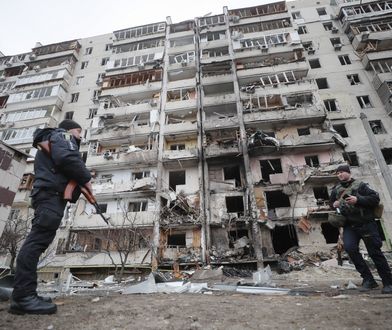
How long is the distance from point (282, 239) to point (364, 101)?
15.1 meters

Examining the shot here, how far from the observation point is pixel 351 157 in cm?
2152

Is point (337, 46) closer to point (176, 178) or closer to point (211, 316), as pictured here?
point (176, 178)

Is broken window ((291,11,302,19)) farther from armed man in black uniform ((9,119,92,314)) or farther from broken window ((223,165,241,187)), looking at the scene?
armed man in black uniform ((9,119,92,314))

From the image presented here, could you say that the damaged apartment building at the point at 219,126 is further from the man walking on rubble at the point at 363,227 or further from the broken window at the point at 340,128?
the man walking on rubble at the point at 363,227

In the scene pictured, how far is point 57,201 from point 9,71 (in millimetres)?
42175

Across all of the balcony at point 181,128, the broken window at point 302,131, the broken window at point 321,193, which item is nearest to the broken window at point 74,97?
the balcony at point 181,128

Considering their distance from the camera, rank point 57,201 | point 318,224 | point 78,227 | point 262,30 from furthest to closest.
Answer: point 262,30, point 78,227, point 318,224, point 57,201

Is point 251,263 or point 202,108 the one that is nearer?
point 251,263

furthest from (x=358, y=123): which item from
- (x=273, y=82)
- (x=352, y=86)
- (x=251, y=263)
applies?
(x=251, y=263)

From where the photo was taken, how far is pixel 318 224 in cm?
1862

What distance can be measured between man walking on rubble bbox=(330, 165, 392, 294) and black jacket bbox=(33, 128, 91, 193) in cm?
417

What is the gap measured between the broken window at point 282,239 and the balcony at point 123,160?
11.7m

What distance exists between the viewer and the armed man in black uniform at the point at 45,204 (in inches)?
100

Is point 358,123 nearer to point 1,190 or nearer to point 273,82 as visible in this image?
point 273,82
